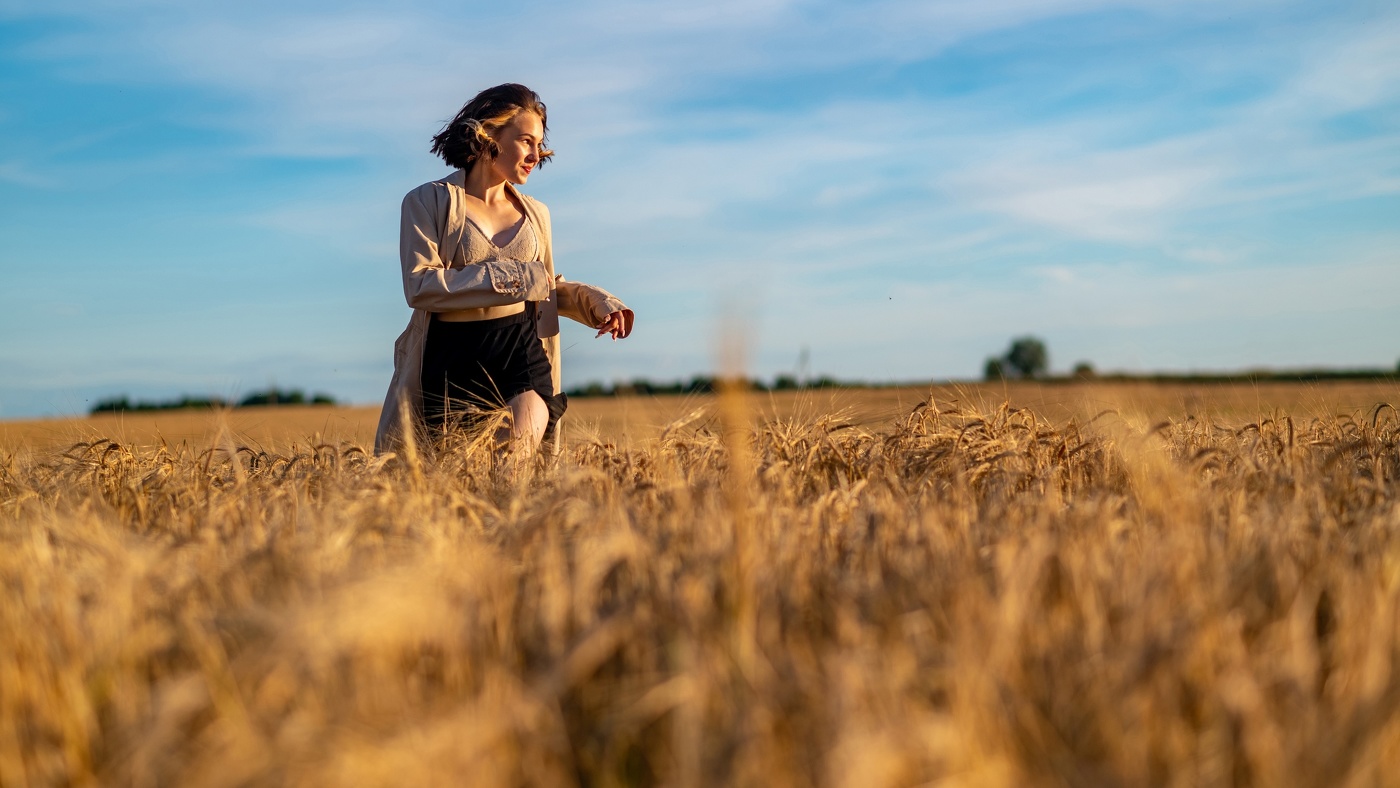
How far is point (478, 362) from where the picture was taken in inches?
205

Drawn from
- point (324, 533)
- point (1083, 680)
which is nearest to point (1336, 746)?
point (1083, 680)

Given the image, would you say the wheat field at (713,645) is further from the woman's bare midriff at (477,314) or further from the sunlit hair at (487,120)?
the sunlit hair at (487,120)

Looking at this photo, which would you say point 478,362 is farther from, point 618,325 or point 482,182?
point 482,182

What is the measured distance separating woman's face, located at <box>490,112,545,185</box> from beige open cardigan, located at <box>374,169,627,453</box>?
0.81ft

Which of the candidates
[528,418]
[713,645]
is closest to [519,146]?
[528,418]

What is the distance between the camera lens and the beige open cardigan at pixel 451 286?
4.98 m

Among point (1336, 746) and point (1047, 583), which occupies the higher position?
point (1047, 583)

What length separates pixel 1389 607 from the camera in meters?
1.88

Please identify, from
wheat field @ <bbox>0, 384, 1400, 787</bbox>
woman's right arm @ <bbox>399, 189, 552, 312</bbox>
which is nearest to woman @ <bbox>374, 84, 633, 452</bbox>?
woman's right arm @ <bbox>399, 189, 552, 312</bbox>

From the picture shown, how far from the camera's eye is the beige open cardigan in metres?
4.98

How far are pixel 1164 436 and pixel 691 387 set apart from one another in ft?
6.81

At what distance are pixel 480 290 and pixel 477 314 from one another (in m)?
0.30

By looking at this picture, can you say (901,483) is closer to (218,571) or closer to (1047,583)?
(1047,583)

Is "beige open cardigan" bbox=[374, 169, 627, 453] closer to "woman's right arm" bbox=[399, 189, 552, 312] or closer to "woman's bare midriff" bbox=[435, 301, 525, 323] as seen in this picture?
"woman's right arm" bbox=[399, 189, 552, 312]
